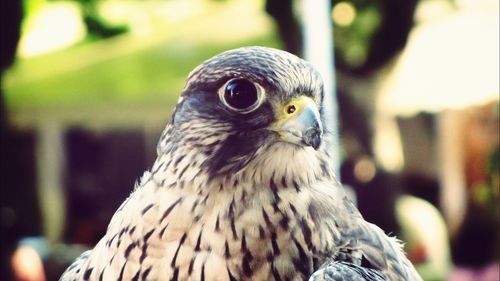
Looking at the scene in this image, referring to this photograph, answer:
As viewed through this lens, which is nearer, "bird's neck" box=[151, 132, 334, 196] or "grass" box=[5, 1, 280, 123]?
"bird's neck" box=[151, 132, 334, 196]

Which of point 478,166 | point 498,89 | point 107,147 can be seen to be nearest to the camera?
point 498,89

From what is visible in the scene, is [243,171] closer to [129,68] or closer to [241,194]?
[241,194]

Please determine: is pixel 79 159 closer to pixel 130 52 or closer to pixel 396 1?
pixel 130 52

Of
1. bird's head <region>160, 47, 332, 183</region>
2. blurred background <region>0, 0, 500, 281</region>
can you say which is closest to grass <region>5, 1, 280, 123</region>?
blurred background <region>0, 0, 500, 281</region>

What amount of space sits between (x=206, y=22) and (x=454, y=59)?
2.17 metres

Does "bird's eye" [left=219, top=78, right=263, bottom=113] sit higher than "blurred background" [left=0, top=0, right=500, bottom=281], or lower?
higher

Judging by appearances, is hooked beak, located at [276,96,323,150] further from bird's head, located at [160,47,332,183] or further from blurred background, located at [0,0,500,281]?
blurred background, located at [0,0,500,281]

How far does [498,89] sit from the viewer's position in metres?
3.85

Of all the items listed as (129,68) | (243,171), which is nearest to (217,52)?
(129,68)

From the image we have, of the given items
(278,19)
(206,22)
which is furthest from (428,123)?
(278,19)

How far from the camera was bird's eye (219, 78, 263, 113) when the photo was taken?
60.4 inches

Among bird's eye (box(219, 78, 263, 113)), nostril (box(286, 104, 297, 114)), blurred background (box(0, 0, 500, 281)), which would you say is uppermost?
bird's eye (box(219, 78, 263, 113))

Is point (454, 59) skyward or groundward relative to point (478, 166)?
skyward

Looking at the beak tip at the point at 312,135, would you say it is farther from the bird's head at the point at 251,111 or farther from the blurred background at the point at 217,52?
the blurred background at the point at 217,52
